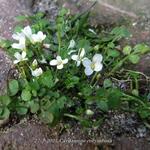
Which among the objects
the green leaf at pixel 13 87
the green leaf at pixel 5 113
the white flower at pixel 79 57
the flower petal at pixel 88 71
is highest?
the white flower at pixel 79 57

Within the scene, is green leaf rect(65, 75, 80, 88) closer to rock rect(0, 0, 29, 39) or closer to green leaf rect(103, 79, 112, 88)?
green leaf rect(103, 79, 112, 88)

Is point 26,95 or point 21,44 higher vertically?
point 21,44

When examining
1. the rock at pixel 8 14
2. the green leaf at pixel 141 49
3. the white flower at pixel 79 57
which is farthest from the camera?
the rock at pixel 8 14

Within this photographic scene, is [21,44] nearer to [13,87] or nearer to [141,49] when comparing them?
[13,87]

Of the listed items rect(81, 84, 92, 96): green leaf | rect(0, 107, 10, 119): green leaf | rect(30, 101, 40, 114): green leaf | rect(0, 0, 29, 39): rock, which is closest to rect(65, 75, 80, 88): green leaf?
rect(81, 84, 92, 96): green leaf

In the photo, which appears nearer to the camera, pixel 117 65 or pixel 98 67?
pixel 98 67

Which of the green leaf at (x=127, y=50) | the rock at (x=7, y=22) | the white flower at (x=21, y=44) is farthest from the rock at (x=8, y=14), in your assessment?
the green leaf at (x=127, y=50)

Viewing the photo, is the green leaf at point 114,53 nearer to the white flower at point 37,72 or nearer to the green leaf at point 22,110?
the white flower at point 37,72

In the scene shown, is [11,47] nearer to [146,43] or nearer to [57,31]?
[57,31]

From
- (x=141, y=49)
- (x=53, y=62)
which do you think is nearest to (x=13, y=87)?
(x=53, y=62)
